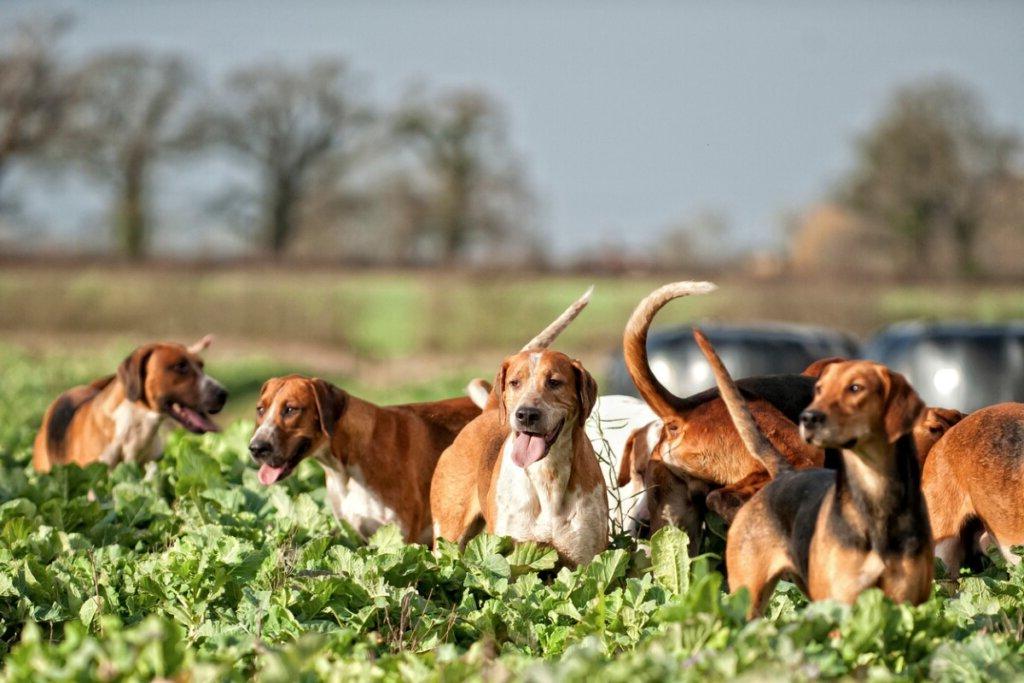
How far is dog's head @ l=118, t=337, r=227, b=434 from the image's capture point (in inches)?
354

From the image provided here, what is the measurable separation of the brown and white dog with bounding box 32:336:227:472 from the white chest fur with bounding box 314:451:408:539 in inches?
90.0

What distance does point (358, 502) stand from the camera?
7074mm

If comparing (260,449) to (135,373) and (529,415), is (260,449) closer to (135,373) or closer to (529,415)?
(529,415)

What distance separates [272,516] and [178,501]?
0.80 metres

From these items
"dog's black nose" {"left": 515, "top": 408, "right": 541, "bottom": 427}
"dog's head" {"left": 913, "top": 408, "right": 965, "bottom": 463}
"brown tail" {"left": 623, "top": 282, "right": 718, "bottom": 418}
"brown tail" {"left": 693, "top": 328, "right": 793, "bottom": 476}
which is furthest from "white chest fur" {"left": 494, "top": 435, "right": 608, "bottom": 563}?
"dog's head" {"left": 913, "top": 408, "right": 965, "bottom": 463}

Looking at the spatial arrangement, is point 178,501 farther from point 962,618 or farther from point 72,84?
point 72,84

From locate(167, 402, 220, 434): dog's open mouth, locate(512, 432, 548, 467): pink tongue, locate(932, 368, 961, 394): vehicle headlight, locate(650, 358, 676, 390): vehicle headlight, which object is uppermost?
locate(512, 432, 548, 467): pink tongue

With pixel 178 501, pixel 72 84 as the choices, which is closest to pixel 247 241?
pixel 72 84

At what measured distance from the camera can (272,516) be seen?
7.67 metres

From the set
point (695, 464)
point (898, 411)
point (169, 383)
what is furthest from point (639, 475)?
point (169, 383)

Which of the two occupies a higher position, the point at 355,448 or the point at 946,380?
the point at 355,448

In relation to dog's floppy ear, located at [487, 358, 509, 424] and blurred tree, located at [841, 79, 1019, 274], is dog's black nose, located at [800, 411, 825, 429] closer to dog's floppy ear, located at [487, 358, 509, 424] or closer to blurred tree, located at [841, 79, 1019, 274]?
dog's floppy ear, located at [487, 358, 509, 424]

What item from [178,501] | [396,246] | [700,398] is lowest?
[396,246]

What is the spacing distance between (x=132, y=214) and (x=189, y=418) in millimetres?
47561
